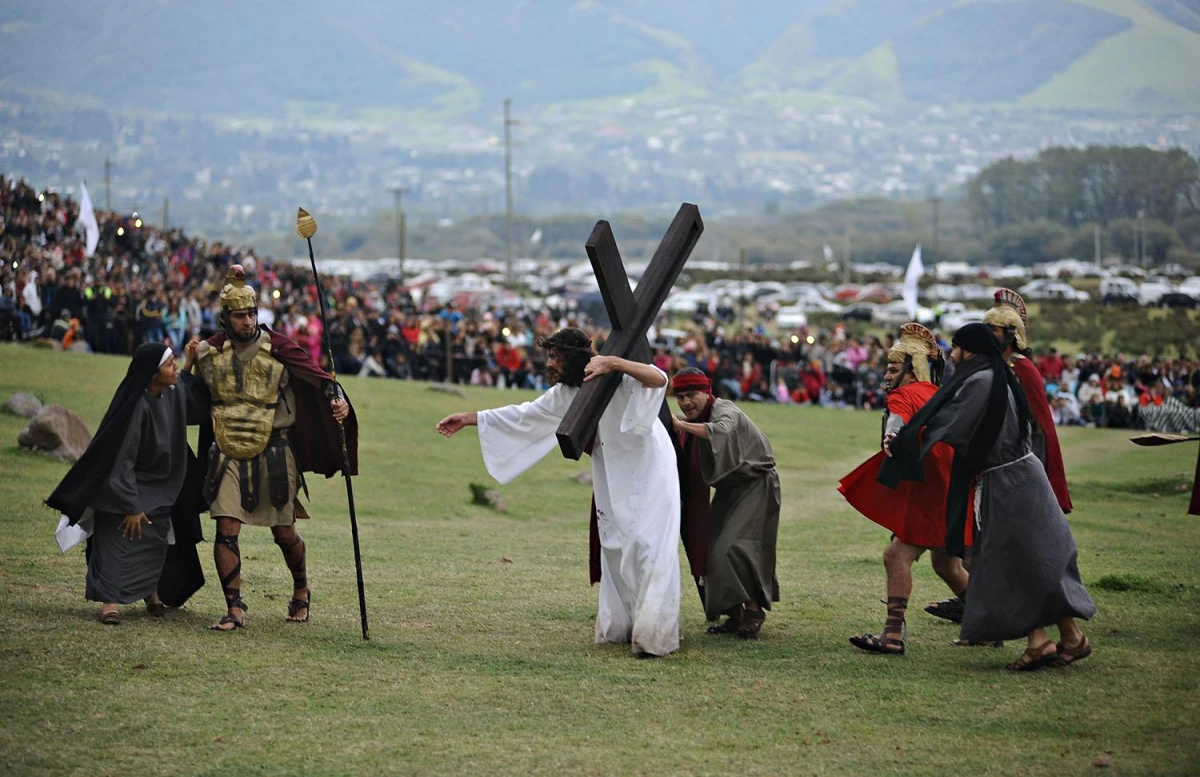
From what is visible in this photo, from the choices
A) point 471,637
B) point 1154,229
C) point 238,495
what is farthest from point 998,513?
point 1154,229

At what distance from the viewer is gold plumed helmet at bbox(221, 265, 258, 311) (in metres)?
8.77

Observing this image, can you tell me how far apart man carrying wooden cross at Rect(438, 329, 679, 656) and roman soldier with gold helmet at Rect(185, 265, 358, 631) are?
0.94 m

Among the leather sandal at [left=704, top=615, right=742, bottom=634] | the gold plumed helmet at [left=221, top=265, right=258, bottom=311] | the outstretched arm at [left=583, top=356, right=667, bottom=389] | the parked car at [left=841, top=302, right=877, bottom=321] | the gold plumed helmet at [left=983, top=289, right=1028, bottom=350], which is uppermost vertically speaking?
the parked car at [left=841, top=302, right=877, bottom=321]

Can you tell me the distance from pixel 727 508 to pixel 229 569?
119 inches

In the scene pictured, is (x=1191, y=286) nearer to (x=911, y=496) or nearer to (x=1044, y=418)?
A: (x=1044, y=418)

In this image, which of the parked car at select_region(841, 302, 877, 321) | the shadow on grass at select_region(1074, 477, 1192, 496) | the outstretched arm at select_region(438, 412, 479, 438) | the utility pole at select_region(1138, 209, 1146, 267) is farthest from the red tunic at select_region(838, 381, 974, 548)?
the utility pole at select_region(1138, 209, 1146, 267)

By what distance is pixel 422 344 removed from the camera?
3039 centimetres

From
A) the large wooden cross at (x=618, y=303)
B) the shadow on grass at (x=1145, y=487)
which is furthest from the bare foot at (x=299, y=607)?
the shadow on grass at (x=1145, y=487)

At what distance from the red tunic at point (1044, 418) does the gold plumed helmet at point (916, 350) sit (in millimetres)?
531

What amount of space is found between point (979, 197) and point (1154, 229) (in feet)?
182

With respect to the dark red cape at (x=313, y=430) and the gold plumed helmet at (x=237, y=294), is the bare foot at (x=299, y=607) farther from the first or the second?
the gold plumed helmet at (x=237, y=294)

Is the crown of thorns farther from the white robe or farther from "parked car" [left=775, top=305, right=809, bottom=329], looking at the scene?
"parked car" [left=775, top=305, right=809, bottom=329]

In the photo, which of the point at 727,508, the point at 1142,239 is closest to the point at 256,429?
the point at 727,508

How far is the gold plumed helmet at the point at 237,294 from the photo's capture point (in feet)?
28.8
